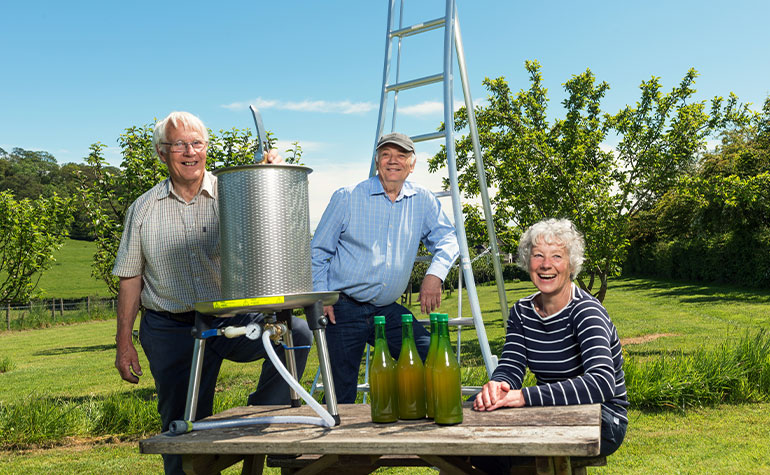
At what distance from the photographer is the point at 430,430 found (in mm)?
2035

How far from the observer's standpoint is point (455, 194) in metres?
4.18

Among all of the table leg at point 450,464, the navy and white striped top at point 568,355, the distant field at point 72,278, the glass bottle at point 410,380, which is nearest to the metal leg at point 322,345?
the glass bottle at point 410,380

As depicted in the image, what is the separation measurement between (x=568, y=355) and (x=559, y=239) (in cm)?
48

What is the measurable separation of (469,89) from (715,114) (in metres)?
6.51

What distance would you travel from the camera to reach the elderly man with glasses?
3.11m

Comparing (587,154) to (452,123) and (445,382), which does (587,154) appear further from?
(445,382)

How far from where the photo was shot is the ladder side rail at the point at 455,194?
3.95 m

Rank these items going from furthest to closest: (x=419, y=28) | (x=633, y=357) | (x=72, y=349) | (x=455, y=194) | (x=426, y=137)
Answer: (x=72, y=349)
(x=633, y=357)
(x=419, y=28)
(x=426, y=137)
(x=455, y=194)

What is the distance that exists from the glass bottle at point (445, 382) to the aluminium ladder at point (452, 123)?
5.91 ft

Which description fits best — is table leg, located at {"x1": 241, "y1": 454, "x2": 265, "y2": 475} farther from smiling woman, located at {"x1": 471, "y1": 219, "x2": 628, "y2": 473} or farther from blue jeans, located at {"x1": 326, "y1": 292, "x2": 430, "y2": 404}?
blue jeans, located at {"x1": 326, "y1": 292, "x2": 430, "y2": 404}

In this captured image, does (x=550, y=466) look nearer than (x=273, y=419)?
Yes

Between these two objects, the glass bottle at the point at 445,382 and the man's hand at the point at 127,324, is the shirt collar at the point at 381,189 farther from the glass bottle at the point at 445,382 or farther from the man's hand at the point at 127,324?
the glass bottle at the point at 445,382

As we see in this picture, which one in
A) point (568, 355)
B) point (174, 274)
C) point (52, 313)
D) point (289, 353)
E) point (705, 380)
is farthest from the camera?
point (52, 313)

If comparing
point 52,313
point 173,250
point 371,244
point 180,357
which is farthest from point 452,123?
point 52,313
